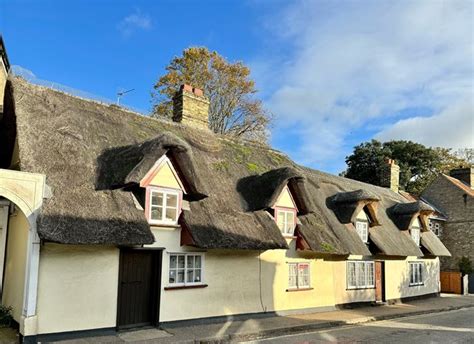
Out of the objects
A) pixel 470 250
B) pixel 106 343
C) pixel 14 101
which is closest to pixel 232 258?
pixel 106 343

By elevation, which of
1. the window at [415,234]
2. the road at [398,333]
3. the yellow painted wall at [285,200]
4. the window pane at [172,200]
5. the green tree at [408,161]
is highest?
the green tree at [408,161]

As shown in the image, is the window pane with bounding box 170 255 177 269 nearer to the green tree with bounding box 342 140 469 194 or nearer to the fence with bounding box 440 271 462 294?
the fence with bounding box 440 271 462 294

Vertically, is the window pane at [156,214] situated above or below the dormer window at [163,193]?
below

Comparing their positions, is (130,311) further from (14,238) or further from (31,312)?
(14,238)

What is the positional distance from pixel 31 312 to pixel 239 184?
8131 mm

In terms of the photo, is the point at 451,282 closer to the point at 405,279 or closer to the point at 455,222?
the point at 455,222

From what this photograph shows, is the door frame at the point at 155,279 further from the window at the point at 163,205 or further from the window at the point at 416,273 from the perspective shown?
the window at the point at 416,273

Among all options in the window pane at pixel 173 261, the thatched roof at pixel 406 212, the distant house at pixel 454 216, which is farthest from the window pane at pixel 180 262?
the distant house at pixel 454 216

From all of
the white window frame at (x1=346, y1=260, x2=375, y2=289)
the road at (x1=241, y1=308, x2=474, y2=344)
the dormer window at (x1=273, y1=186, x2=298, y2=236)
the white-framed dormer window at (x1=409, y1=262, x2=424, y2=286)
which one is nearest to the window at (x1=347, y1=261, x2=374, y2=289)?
the white window frame at (x1=346, y1=260, x2=375, y2=289)

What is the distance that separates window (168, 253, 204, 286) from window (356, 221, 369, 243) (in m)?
9.10

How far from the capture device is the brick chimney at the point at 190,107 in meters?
17.8

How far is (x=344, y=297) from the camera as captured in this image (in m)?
18.2

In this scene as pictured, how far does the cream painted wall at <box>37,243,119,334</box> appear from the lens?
10320mm

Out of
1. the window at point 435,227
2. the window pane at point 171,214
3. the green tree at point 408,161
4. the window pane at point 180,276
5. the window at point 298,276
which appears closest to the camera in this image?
the window pane at point 171,214
